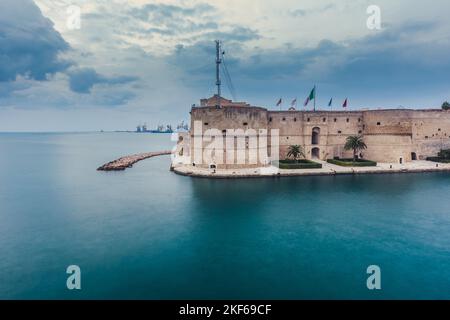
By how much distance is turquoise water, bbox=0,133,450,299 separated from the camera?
10664 mm

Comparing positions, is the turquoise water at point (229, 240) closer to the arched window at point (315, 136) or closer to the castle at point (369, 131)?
the castle at point (369, 131)

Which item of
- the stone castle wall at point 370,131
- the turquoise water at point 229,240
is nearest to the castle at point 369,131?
the stone castle wall at point 370,131

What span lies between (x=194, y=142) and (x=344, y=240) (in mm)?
21913

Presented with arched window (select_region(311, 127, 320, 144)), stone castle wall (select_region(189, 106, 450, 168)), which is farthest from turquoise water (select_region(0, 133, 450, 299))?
arched window (select_region(311, 127, 320, 144))

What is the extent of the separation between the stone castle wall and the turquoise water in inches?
424

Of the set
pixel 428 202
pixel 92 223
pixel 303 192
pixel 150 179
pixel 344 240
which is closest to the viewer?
pixel 344 240

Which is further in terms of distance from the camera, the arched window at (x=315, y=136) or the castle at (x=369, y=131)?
the arched window at (x=315, y=136)

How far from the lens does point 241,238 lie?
15117mm

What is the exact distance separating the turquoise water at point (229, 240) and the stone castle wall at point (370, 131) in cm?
1078

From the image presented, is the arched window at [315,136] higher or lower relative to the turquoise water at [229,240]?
higher

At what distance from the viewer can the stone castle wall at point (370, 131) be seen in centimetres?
3678

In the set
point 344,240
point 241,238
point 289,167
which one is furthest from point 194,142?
point 344,240

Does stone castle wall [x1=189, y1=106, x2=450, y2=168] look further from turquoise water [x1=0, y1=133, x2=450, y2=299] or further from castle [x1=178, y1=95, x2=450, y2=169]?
turquoise water [x1=0, y1=133, x2=450, y2=299]
